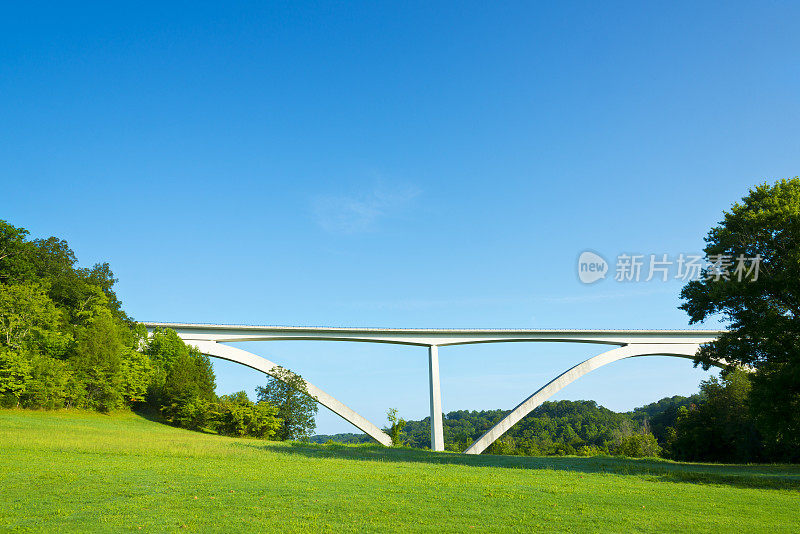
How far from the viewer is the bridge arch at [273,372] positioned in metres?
44.7

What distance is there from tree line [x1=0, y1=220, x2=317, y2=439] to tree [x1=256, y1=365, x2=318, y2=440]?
0.07m

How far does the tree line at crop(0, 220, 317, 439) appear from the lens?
34531 mm

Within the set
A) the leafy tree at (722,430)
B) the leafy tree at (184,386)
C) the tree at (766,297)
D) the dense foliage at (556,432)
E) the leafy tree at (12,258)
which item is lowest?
the dense foliage at (556,432)

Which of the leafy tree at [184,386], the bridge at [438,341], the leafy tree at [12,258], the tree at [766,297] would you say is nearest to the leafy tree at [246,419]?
the leafy tree at [184,386]

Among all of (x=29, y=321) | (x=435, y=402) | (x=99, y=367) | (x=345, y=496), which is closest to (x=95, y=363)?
(x=99, y=367)

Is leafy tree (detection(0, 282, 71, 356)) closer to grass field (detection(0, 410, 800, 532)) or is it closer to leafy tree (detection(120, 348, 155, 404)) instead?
leafy tree (detection(120, 348, 155, 404))

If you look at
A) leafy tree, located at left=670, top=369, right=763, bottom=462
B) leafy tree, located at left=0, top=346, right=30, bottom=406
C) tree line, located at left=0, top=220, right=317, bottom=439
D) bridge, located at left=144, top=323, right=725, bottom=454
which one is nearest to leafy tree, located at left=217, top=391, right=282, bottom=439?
tree line, located at left=0, top=220, right=317, bottom=439

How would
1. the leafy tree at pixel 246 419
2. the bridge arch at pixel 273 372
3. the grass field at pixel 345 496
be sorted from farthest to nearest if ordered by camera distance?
the bridge arch at pixel 273 372 → the leafy tree at pixel 246 419 → the grass field at pixel 345 496

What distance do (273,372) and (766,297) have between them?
3387 centimetres

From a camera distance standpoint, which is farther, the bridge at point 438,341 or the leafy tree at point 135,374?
the bridge at point 438,341

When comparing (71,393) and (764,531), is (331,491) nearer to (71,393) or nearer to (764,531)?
(764,531)

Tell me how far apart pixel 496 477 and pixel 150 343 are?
121 ft

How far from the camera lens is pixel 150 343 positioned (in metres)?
43.7

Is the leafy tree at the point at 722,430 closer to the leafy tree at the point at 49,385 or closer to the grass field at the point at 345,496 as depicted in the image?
the grass field at the point at 345,496
